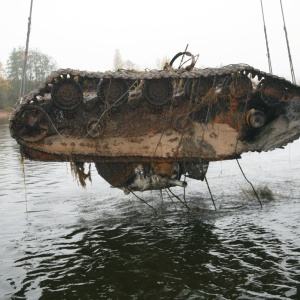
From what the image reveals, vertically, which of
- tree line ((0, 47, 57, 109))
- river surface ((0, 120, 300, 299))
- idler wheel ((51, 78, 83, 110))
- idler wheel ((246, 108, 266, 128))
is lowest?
river surface ((0, 120, 300, 299))

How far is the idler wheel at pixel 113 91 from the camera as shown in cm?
621

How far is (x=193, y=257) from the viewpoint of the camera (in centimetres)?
584

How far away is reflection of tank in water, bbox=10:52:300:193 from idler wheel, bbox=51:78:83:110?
0.05 feet

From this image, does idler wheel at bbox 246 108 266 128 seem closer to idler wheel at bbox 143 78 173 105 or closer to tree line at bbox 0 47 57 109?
idler wheel at bbox 143 78 173 105

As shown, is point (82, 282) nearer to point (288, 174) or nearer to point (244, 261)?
point (244, 261)

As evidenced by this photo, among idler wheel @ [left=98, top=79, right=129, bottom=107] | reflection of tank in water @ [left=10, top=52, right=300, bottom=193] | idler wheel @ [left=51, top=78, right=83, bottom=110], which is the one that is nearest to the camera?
idler wheel @ [left=51, top=78, right=83, bottom=110]

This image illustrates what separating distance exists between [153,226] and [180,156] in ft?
4.97

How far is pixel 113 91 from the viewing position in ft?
20.6

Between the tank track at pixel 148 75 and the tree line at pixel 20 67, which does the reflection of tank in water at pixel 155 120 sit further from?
the tree line at pixel 20 67

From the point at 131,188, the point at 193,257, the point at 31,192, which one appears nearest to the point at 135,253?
the point at 193,257

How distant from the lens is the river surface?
4.90 meters

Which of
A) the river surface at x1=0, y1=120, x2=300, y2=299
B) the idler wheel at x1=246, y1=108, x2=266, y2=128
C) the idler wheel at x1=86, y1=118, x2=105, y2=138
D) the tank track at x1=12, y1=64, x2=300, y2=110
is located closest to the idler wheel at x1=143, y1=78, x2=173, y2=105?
the tank track at x1=12, y1=64, x2=300, y2=110

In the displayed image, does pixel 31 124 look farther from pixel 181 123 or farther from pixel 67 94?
pixel 181 123

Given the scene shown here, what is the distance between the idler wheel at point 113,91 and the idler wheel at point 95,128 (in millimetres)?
353
